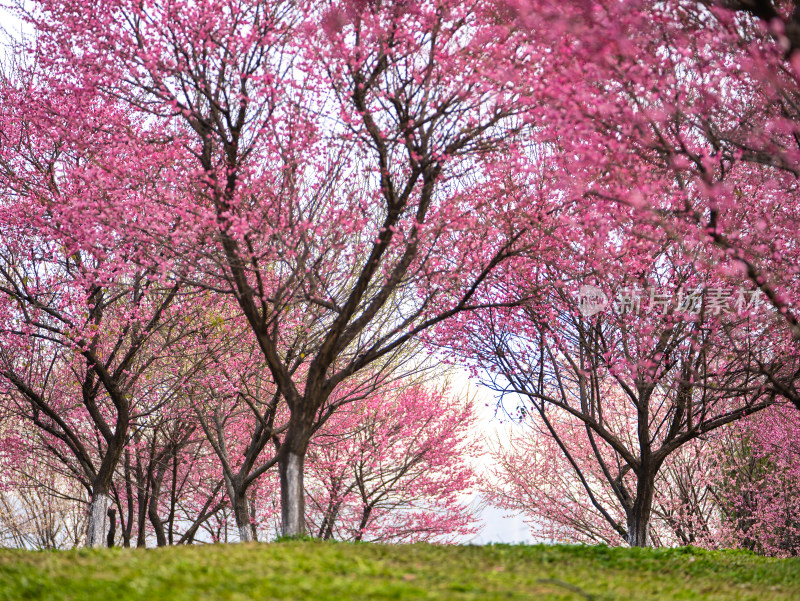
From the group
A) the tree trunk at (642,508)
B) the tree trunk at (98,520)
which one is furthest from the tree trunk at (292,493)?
the tree trunk at (642,508)

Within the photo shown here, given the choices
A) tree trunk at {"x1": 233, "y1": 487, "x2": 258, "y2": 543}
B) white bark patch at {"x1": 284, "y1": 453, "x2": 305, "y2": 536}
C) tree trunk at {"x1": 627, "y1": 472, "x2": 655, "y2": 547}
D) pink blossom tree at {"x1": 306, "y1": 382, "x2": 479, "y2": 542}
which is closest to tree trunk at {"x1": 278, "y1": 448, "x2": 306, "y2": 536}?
white bark patch at {"x1": 284, "y1": 453, "x2": 305, "y2": 536}

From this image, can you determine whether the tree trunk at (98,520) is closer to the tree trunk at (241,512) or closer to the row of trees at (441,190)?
the row of trees at (441,190)

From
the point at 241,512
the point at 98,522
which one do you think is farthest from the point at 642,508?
the point at 98,522

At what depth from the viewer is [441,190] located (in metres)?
10.5

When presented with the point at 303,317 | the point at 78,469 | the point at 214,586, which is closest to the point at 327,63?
the point at 303,317

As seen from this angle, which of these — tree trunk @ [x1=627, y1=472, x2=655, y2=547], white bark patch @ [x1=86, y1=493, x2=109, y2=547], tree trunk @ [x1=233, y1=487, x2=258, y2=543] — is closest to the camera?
tree trunk @ [x1=627, y1=472, x2=655, y2=547]

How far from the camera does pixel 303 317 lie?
13.3 m

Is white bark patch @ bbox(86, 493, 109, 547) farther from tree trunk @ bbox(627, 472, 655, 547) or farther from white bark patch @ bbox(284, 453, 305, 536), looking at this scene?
tree trunk @ bbox(627, 472, 655, 547)

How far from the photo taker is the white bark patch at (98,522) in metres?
12.8

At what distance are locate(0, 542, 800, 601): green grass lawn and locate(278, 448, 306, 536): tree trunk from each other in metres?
1.29

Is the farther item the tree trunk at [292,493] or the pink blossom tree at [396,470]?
the pink blossom tree at [396,470]

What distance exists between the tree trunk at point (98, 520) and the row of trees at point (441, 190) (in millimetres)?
42

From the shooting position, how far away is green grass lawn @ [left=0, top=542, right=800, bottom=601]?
5.50 meters

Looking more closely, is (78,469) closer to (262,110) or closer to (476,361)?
(476,361)
